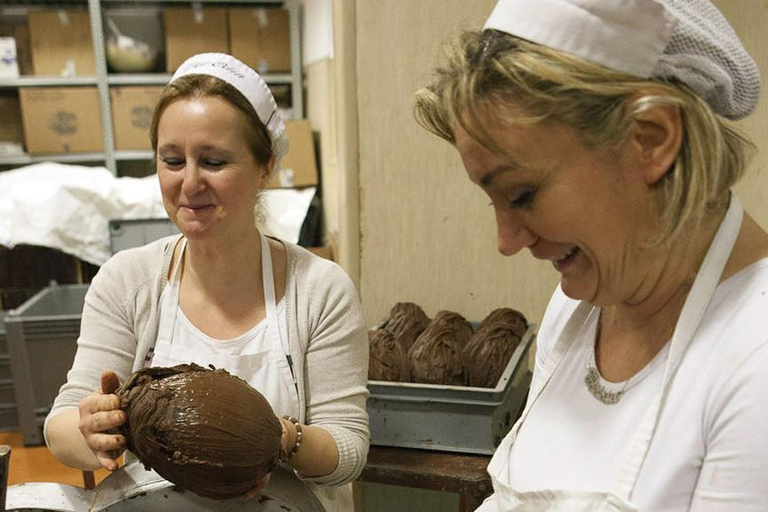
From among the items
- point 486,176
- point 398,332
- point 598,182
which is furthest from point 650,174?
point 398,332

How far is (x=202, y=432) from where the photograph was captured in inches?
40.6

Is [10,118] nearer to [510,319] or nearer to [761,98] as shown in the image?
[510,319]

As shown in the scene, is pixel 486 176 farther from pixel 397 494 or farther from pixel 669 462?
pixel 397 494

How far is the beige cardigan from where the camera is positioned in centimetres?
137

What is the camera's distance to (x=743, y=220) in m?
0.77

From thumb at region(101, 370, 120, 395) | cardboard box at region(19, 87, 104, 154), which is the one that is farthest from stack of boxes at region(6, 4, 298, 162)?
thumb at region(101, 370, 120, 395)

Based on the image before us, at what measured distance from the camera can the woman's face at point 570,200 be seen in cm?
73

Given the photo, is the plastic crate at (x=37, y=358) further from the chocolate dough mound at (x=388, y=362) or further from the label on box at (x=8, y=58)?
the label on box at (x=8, y=58)

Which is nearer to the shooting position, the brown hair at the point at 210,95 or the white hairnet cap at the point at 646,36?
the white hairnet cap at the point at 646,36

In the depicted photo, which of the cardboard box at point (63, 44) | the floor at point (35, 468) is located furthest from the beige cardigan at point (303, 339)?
the cardboard box at point (63, 44)

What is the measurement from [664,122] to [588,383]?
1.20ft

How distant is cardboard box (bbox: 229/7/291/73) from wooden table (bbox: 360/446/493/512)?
124 inches

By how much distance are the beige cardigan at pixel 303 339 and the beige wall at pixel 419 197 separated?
2.21 ft

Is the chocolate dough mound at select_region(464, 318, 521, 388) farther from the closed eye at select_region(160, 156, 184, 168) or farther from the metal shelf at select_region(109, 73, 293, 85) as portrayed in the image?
the metal shelf at select_region(109, 73, 293, 85)
